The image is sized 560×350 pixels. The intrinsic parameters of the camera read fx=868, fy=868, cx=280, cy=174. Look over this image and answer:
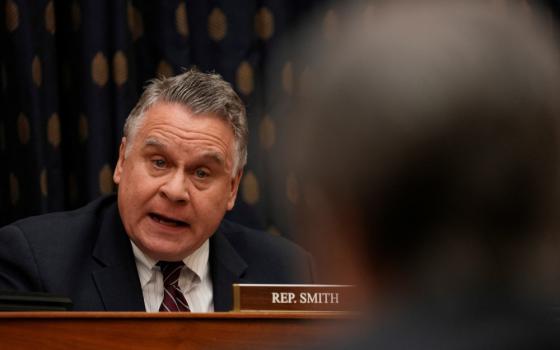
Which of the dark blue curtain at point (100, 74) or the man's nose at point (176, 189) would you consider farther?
the dark blue curtain at point (100, 74)

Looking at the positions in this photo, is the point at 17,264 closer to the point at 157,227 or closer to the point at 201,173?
the point at 157,227

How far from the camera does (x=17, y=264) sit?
2.42m

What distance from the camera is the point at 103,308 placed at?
241cm

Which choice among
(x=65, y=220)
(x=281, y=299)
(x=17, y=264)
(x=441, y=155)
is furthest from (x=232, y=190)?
(x=441, y=155)

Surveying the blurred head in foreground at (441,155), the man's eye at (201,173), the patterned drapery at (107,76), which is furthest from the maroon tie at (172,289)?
the blurred head in foreground at (441,155)

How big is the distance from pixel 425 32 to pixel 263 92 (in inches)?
107

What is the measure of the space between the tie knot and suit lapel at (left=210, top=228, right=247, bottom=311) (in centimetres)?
12

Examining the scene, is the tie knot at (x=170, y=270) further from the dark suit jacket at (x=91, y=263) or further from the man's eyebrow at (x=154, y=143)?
the man's eyebrow at (x=154, y=143)

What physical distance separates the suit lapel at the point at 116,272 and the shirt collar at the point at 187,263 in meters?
0.03

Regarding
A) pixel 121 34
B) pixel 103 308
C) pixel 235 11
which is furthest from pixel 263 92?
pixel 103 308

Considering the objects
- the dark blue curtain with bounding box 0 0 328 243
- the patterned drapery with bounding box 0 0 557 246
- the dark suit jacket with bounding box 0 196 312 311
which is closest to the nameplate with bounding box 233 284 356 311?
the dark suit jacket with bounding box 0 196 312 311

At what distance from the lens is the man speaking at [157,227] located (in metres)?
2.44

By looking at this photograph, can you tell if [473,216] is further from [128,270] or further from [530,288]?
[128,270]

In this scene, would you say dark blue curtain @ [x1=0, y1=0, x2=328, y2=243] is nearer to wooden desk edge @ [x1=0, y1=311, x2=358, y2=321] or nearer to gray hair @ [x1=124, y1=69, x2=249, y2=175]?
gray hair @ [x1=124, y1=69, x2=249, y2=175]
